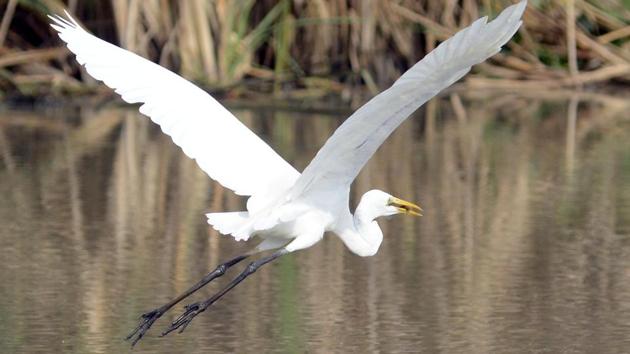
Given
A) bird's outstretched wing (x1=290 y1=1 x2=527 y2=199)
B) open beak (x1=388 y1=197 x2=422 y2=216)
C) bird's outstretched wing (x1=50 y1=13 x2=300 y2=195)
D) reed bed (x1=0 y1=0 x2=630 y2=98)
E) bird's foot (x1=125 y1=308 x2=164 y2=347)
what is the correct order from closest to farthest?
bird's outstretched wing (x1=290 y1=1 x2=527 y2=199)
bird's foot (x1=125 y1=308 x2=164 y2=347)
bird's outstretched wing (x1=50 y1=13 x2=300 y2=195)
open beak (x1=388 y1=197 x2=422 y2=216)
reed bed (x1=0 y1=0 x2=630 y2=98)

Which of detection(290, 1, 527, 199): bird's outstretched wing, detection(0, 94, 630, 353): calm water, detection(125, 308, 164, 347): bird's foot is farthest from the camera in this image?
detection(0, 94, 630, 353): calm water

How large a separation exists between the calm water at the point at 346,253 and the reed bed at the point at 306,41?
1498mm

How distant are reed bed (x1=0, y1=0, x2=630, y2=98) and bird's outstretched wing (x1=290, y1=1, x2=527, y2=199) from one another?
27.6 feet

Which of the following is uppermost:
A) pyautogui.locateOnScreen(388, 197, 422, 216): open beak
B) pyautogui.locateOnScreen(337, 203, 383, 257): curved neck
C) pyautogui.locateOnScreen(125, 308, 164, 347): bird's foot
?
pyautogui.locateOnScreen(388, 197, 422, 216): open beak

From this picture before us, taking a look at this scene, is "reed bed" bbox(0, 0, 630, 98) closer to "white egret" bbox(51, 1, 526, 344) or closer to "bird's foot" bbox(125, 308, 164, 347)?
"white egret" bbox(51, 1, 526, 344)

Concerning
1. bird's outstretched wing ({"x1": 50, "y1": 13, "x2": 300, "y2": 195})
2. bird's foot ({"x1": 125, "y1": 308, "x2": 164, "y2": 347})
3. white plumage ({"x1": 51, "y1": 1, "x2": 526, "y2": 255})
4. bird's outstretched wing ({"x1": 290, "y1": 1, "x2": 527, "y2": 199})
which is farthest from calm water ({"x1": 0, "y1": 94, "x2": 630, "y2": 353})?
bird's outstretched wing ({"x1": 290, "y1": 1, "x2": 527, "y2": 199})

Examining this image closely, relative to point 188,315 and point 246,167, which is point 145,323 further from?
point 246,167

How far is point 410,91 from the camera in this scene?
4969 mm

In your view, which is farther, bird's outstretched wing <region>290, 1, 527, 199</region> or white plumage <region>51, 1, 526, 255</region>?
white plumage <region>51, 1, 526, 255</region>

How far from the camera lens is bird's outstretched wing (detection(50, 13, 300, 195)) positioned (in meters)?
5.99

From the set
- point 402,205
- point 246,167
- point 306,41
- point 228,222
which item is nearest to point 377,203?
point 402,205

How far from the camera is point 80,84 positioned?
14.4m

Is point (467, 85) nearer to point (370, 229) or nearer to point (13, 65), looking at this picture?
point (13, 65)

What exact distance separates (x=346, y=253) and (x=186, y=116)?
2122 mm
